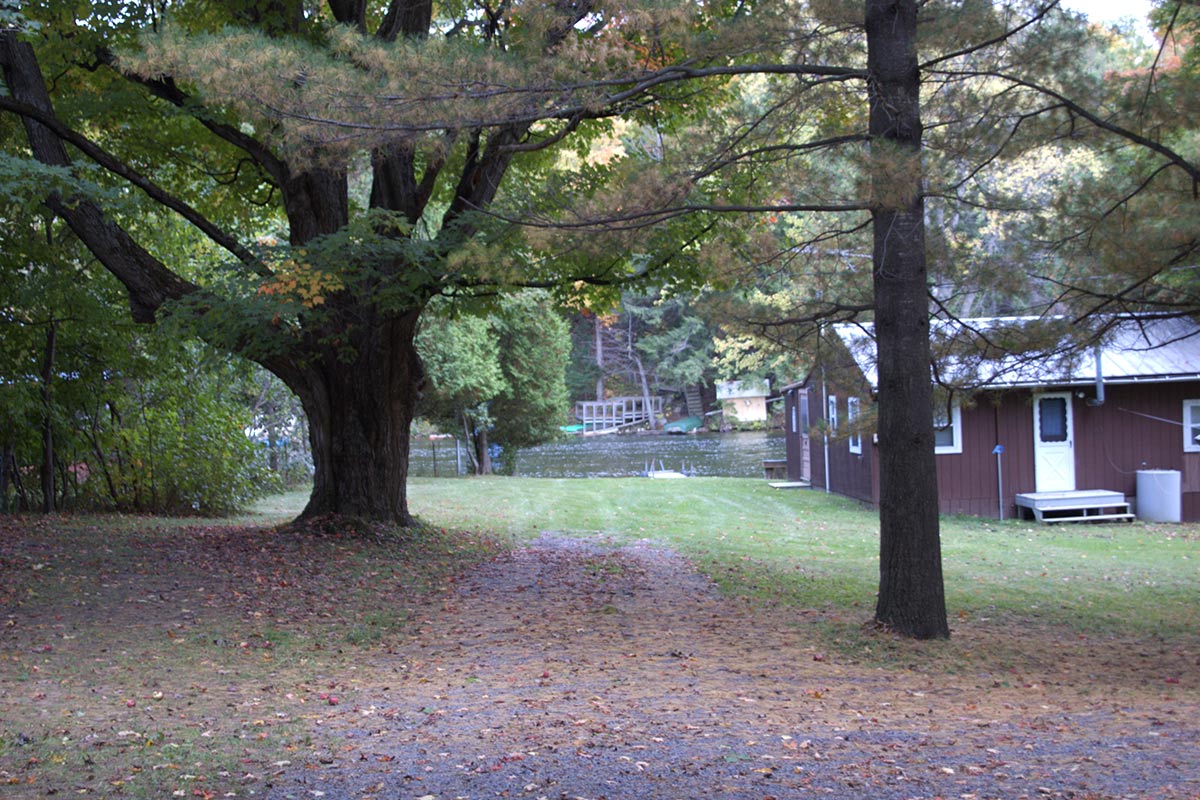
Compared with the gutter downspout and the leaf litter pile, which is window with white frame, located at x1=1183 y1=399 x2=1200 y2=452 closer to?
the gutter downspout

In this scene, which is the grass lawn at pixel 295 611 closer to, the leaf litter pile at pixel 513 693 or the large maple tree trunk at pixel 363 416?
the leaf litter pile at pixel 513 693

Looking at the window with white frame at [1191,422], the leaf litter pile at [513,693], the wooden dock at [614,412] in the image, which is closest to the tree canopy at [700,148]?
the leaf litter pile at [513,693]

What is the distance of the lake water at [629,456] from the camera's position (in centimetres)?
3831

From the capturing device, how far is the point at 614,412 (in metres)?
64.6

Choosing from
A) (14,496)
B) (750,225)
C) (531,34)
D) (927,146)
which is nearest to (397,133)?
(531,34)

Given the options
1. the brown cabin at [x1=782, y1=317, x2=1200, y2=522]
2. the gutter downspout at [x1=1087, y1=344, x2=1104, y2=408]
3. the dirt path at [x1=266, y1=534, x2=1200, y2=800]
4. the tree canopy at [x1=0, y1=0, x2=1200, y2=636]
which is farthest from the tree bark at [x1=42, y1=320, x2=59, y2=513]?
the gutter downspout at [x1=1087, y1=344, x2=1104, y2=408]

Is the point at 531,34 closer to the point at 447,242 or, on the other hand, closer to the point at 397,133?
the point at 397,133

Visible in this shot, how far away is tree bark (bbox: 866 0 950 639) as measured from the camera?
8.16 metres

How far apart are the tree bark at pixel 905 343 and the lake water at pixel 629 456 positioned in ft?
88.3

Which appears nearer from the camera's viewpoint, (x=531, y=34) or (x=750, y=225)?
(x=531, y=34)

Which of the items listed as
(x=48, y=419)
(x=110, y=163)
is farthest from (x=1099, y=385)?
(x=48, y=419)

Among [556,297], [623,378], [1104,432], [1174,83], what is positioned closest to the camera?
[1174,83]

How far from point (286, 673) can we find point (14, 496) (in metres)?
10.5

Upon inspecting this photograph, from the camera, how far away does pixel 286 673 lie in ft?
22.6
